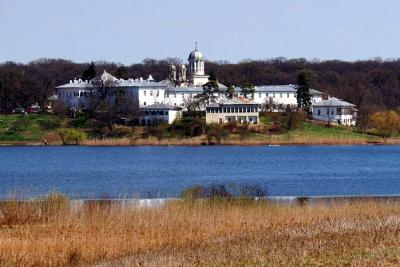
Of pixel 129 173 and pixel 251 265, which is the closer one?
pixel 251 265

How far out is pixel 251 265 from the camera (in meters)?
13.7

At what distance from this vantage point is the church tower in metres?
116

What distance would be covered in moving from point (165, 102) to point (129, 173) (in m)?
53.9

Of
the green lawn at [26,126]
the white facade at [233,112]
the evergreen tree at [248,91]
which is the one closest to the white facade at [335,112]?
the evergreen tree at [248,91]

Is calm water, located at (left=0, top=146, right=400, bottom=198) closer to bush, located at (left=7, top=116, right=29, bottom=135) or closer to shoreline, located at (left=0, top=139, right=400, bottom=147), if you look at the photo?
shoreline, located at (left=0, top=139, right=400, bottom=147)

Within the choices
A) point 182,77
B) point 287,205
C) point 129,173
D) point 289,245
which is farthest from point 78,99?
point 289,245

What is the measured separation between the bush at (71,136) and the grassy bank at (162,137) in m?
0.55

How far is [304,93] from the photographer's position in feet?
330

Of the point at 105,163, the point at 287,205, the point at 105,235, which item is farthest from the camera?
the point at 105,163

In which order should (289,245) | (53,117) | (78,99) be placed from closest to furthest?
(289,245), (53,117), (78,99)

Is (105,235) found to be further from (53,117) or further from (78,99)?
(78,99)

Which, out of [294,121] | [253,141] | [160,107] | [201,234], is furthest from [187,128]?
[201,234]

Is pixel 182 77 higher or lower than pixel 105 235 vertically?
higher

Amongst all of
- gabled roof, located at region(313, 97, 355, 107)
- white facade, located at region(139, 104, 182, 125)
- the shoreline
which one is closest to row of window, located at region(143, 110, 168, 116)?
white facade, located at region(139, 104, 182, 125)
